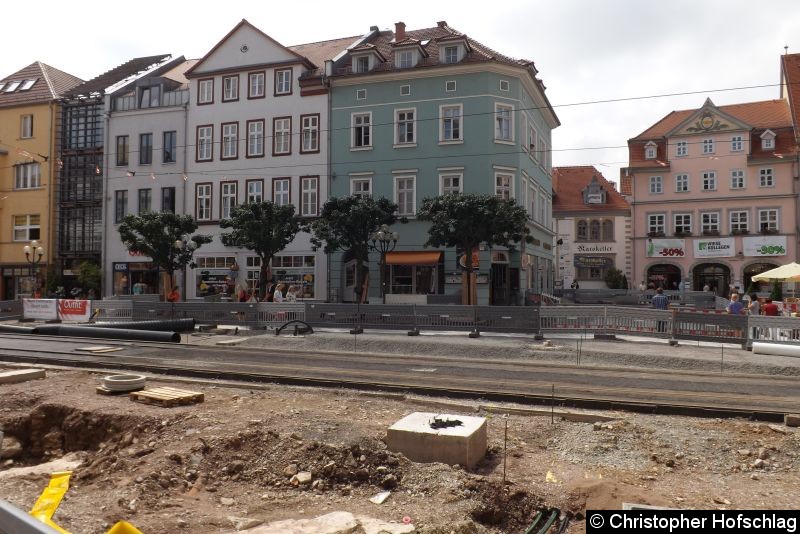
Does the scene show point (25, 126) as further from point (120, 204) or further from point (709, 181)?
point (709, 181)

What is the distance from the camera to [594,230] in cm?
5384

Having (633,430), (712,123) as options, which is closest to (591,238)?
(712,123)

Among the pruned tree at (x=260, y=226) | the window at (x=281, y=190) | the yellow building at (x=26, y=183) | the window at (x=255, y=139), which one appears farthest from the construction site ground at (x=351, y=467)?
the yellow building at (x=26, y=183)

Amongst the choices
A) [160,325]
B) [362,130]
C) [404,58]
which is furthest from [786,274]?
[160,325]

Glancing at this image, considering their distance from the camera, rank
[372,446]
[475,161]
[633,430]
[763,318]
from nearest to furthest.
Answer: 1. [372,446]
2. [633,430]
3. [763,318]
4. [475,161]

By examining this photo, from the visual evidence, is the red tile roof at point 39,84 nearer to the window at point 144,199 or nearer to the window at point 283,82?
the window at point 144,199

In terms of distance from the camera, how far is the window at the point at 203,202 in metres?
37.6

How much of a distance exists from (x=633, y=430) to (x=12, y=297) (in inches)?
1796

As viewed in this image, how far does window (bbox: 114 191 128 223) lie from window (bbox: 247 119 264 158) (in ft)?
30.7

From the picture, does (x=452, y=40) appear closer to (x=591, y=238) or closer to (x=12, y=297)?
(x=591, y=238)

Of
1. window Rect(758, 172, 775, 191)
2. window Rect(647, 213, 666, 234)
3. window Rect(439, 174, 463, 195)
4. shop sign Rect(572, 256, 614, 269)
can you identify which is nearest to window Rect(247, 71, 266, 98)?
window Rect(439, 174, 463, 195)

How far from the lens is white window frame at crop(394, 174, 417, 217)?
33656mm

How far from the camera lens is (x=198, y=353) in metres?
17.2

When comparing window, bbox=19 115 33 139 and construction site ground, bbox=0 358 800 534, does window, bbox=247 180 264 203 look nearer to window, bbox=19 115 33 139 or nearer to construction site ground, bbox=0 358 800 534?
window, bbox=19 115 33 139
